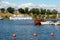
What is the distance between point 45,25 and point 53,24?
5415 mm

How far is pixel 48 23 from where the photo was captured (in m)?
92.0

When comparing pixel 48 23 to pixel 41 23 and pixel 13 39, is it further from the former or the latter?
pixel 13 39

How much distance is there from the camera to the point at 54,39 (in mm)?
40281

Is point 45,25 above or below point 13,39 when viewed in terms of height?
below

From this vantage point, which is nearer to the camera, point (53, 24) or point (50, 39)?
point (50, 39)

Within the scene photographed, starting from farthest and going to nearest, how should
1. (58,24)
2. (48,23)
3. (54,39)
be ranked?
(48,23) < (58,24) < (54,39)

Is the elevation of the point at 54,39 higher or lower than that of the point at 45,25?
higher

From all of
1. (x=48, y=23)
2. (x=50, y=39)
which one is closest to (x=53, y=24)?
(x=48, y=23)

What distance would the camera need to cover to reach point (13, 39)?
132ft

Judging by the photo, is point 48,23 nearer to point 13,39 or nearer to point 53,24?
point 53,24

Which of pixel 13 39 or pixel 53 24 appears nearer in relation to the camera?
pixel 13 39

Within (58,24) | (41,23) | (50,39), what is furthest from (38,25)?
(50,39)

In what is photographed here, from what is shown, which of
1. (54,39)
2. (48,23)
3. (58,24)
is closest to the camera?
(54,39)

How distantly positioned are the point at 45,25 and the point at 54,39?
53.6 metres
